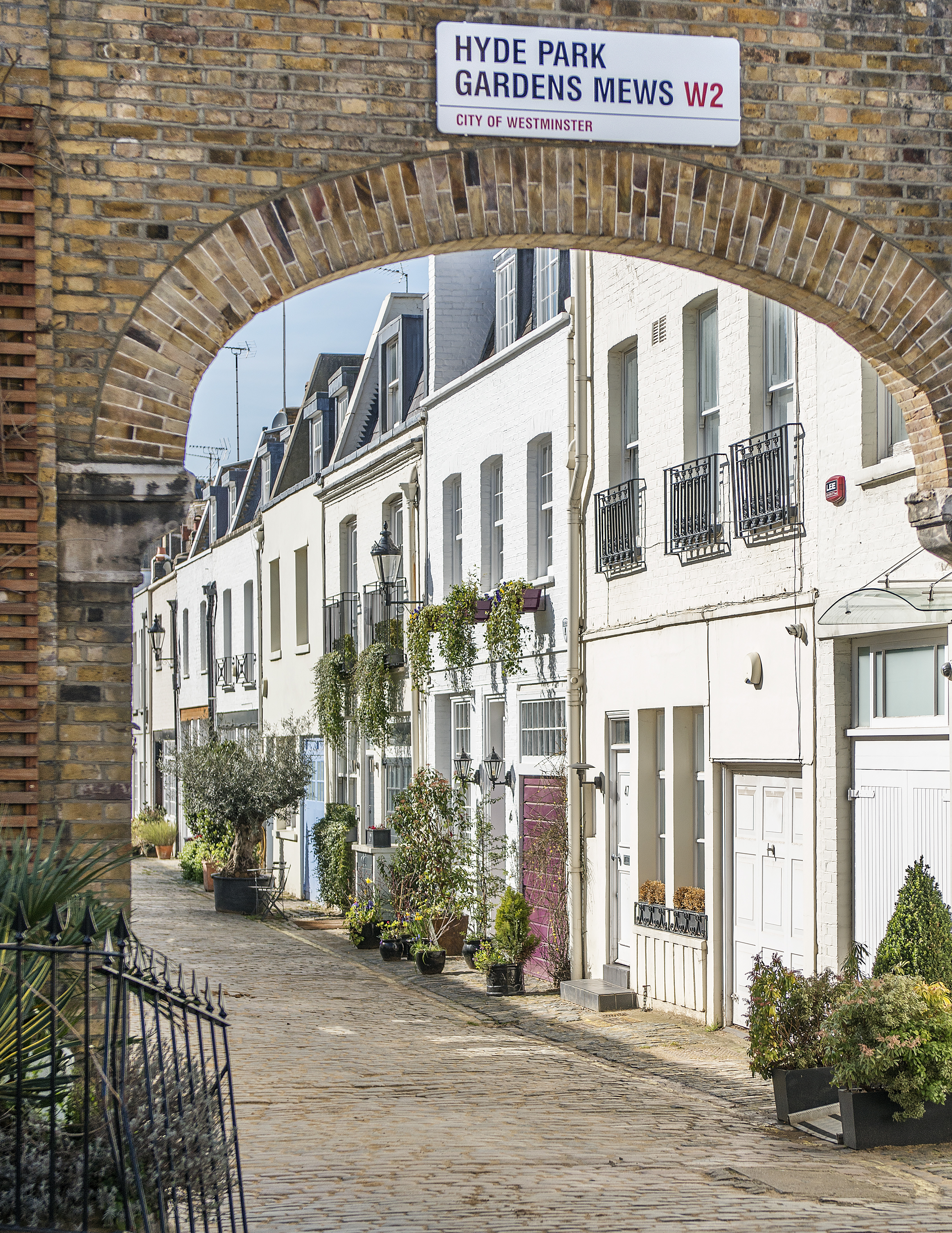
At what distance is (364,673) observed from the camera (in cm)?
2216

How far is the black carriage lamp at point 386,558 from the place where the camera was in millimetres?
19891

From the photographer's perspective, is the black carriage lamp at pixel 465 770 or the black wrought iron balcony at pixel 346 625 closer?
the black carriage lamp at pixel 465 770

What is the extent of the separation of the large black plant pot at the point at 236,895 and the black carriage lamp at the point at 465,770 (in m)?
5.60

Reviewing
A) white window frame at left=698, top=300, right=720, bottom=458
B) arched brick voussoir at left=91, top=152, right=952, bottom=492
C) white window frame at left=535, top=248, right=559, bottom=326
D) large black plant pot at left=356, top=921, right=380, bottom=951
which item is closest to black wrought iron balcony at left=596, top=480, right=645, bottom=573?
white window frame at left=698, top=300, right=720, bottom=458

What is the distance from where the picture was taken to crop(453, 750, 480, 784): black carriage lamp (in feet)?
61.5

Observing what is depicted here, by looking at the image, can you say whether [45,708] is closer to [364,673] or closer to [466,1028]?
[466,1028]

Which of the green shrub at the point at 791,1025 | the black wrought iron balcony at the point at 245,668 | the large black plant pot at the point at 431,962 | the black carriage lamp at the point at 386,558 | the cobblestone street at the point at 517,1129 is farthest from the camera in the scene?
the black wrought iron balcony at the point at 245,668

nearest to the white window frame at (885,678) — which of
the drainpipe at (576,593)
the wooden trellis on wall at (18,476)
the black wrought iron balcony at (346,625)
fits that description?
the drainpipe at (576,593)

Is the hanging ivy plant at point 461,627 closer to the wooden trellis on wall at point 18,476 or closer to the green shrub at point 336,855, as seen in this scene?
the green shrub at point 336,855

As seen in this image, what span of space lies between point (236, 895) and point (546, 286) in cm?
1104

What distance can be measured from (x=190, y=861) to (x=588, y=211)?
24.2 metres

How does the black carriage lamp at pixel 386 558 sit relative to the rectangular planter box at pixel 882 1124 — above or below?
above

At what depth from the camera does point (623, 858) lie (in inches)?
614

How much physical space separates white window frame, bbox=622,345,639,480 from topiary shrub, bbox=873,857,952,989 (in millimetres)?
6786
